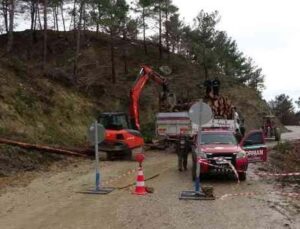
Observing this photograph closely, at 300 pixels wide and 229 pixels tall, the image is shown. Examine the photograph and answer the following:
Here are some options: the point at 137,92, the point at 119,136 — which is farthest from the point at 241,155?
the point at 137,92

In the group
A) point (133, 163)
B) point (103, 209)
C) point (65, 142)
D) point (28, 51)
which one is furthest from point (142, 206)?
point (28, 51)

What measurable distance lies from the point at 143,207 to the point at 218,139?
7.23m

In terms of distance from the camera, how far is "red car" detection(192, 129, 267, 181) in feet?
63.8

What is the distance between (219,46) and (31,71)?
32921 millimetres

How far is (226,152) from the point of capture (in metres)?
19.6

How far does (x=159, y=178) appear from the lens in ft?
69.6

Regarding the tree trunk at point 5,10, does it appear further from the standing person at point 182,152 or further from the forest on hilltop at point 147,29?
the standing person at point 182,152

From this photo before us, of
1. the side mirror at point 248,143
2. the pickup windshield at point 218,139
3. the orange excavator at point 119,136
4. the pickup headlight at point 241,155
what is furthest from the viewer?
the orange excavator at point 119,136

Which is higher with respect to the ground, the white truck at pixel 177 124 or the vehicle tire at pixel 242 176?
the white truck at pixel 177 124

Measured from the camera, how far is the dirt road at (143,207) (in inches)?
499

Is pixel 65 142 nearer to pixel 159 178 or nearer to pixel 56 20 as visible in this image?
pixel 159 178

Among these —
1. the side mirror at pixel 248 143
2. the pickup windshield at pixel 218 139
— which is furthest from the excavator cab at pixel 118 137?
the side mirror at pixel 248 143

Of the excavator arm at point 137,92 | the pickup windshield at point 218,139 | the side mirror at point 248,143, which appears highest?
the excavator arm at point 137,92

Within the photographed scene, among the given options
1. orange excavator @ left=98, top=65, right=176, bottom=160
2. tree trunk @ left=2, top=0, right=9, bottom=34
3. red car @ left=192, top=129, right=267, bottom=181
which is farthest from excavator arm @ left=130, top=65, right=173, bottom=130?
tree trunk @ left=2, top=0, right=9, bottom=34
